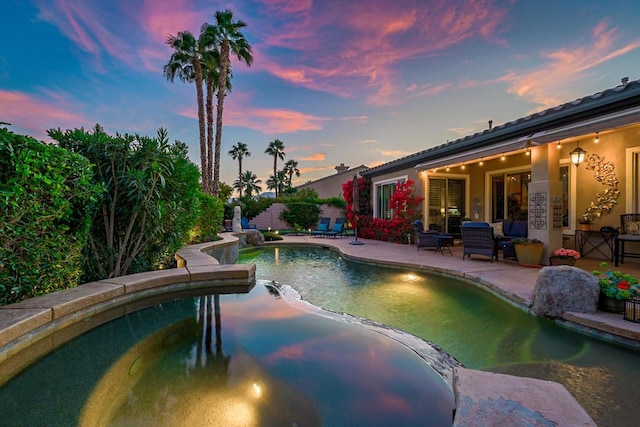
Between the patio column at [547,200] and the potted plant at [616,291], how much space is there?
3.19 metres

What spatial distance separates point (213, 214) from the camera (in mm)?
9227

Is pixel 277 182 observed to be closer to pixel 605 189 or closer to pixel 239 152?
pixel 239 152

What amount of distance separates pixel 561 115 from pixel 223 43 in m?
15.4

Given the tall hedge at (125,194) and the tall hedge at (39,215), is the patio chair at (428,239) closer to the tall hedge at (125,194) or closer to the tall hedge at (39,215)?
the tall hedge at (125,194)

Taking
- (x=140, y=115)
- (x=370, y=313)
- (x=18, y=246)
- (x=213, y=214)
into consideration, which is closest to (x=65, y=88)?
(x=140, y=115)

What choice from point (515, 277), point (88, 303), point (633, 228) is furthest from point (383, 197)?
point (88, 303)

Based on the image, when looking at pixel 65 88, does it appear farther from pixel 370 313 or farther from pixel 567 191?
pixel 567 191

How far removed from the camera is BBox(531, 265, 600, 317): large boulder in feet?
11.5

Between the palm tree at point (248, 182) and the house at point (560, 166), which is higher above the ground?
the palm tree at point (248, 182)

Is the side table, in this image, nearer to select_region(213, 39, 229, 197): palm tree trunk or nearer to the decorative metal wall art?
the decorative metal wall art

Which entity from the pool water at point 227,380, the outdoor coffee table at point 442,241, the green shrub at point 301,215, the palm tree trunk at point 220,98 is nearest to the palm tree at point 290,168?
the green shrub at point 301,215

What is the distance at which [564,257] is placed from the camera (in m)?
5.92

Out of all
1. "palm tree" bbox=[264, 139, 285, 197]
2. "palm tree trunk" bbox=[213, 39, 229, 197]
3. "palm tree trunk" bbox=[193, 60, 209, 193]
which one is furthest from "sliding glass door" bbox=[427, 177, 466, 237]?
"palm tree" bbox=[264, 139, 285, 197]

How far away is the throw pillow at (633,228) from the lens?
6418 mm
